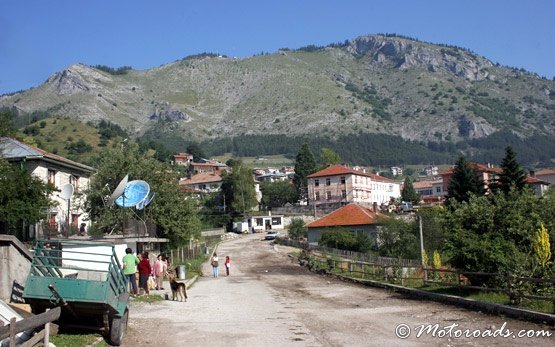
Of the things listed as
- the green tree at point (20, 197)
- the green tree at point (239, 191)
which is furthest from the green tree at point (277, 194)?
the green tree at point (20, 197)

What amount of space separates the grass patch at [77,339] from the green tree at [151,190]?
88.4 feet

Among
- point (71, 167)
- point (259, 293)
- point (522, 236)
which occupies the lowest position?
point (259, 293)

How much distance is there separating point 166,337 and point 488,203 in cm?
1485

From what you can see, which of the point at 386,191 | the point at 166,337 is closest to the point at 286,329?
the point at 166,337

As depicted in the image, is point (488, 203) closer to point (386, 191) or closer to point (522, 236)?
point (522, 236)

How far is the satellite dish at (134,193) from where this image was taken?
27156 millimetres

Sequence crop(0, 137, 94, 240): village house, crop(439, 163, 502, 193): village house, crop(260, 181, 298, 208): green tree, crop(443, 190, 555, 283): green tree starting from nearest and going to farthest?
crop(443, 190, 555, 283): green tree
crop(0, 137, 94, 240): village house
crop(439, 163, 502, 193): village house
crop(260, 181, 298, 208): green tree

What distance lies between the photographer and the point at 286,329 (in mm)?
14078

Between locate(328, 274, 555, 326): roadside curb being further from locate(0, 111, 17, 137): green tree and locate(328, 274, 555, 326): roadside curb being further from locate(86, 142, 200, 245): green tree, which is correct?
locate(0, 111, 17, 137): green tree

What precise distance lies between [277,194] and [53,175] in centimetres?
8459

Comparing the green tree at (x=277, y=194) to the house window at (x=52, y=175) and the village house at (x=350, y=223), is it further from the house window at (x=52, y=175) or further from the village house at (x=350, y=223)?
the house window at (x=52, y=175)

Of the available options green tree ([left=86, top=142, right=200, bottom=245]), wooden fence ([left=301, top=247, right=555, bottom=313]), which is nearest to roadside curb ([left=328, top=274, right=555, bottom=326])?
wooden fence ([left=301, top=247, right=555, bottom=313])

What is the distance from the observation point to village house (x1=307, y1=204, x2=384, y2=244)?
66.2 meters

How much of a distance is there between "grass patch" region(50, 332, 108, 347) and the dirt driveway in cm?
Result: 62
